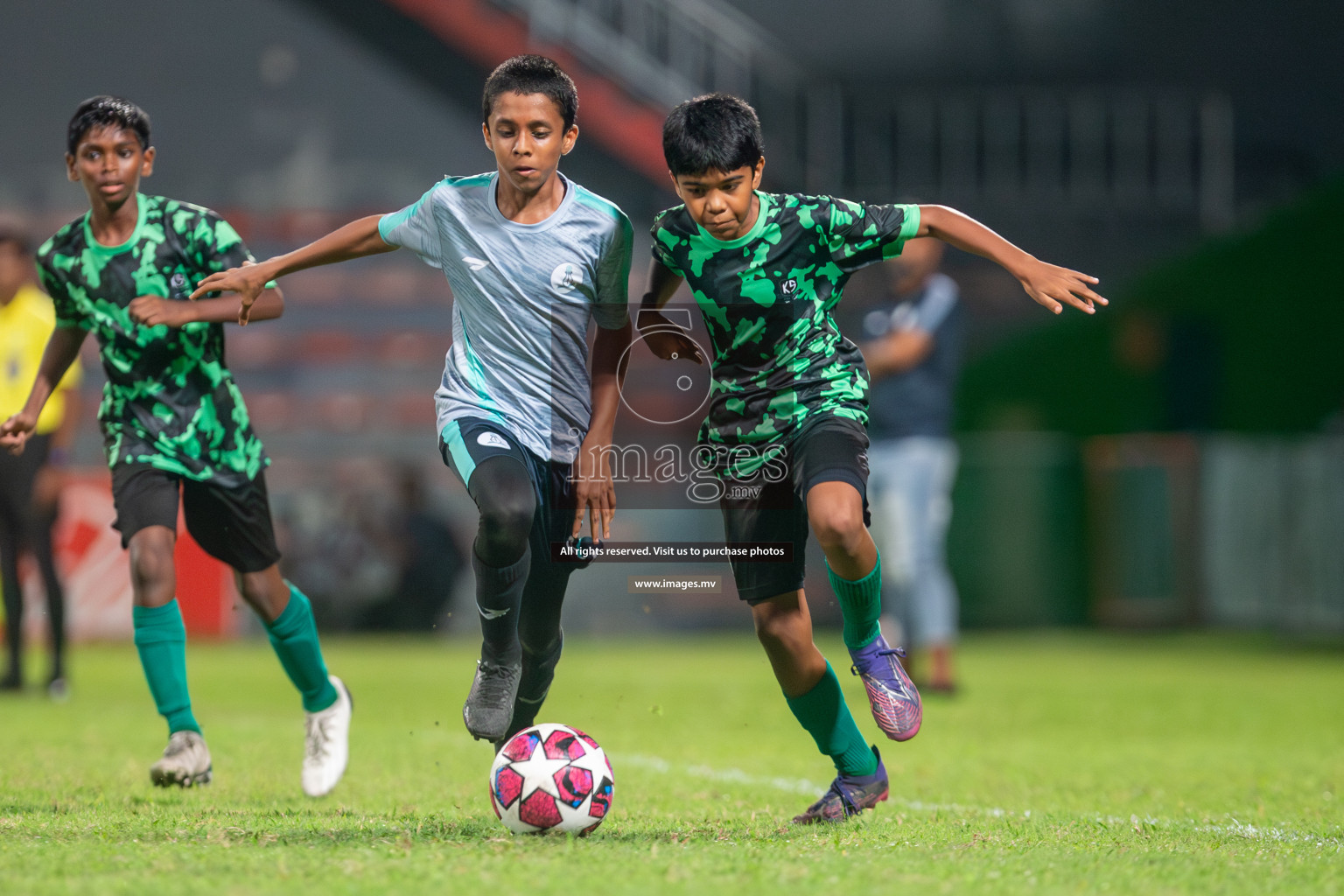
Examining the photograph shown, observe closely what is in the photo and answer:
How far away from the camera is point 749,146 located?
4062mm

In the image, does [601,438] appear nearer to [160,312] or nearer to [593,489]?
[593,489]

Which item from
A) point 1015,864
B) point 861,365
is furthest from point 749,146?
point 1015,864

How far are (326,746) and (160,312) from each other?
4.82 ft

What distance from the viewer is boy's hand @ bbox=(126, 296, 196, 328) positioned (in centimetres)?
453

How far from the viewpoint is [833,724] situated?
4.25 m

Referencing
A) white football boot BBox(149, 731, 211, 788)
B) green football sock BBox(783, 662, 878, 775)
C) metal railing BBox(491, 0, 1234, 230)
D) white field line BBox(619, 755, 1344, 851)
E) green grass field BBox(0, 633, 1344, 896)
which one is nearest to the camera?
green grass field BBox(0, 633, 1344, 896)

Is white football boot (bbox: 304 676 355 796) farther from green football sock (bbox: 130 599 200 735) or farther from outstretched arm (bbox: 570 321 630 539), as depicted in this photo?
outstretched arm (bbox: 570 321 630 539)

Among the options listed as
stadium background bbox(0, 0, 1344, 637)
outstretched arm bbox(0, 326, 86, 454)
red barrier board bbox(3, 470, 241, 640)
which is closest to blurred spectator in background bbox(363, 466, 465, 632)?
stadium background bbox(0, 0, 1344, 637)

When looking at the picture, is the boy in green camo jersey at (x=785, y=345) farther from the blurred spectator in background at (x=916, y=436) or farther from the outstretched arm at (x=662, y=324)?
the blurred spectator in background at (x=916, y=436)

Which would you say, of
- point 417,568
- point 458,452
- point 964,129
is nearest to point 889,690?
point 458,452

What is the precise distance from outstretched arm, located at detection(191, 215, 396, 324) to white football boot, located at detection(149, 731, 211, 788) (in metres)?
1.35

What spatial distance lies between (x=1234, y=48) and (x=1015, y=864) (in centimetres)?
1573

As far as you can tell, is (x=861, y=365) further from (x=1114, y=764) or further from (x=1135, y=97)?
(x=1135, y=97)

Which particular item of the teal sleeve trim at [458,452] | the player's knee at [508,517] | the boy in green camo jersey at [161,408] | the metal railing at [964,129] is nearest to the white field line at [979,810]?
the boy in green camo jersey at [161,408]
